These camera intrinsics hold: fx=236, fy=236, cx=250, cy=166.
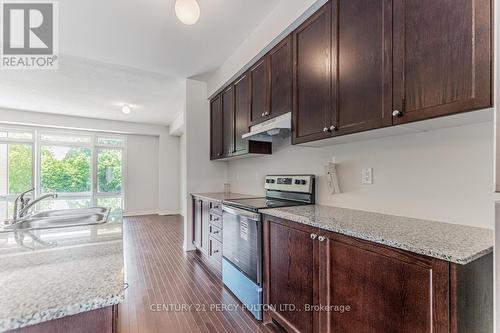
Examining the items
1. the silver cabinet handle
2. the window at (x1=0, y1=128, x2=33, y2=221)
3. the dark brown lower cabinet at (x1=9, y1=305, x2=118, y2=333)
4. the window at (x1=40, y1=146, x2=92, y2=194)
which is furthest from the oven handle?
the window at (x1=0, y1=128, x2=33, y2=221)

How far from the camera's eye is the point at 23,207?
1.84m

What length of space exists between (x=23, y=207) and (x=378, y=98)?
266 cm

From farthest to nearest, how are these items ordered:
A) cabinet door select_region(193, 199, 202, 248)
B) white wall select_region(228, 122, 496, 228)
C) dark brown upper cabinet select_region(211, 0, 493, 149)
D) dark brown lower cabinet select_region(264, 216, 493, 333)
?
cabinet door select_region(193, 199, 202, 248), white wall select_region(228, 122, 496, 228), dark brown upper cabinet select_region(211, 0, 493, 149), dark brown lower cabinet select_region(264, 216, 493, 333)

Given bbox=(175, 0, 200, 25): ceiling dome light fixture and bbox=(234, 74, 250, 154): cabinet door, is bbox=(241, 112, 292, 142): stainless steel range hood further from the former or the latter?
bbox=(175, 0, 200, 25): ceiling dome light fixture

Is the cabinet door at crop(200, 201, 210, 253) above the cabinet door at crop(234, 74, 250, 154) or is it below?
below

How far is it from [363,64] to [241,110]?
1.73 meters

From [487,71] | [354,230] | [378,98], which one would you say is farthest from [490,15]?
[354,230]

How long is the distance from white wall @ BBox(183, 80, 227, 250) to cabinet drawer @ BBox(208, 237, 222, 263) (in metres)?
0.85

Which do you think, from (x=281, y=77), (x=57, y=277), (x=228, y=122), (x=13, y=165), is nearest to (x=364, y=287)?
(x=57, y=277)

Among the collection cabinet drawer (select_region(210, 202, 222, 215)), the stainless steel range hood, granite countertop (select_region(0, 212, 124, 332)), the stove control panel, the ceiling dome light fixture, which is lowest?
cabinet drawer (select_region(210, 202, 222, 215))

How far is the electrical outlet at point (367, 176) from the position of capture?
175 cm

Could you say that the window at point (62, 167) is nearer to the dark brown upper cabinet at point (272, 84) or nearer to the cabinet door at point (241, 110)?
the cabinet door at point (241, 110)

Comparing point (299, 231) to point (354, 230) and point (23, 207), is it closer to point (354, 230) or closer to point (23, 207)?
point (354, 230)
